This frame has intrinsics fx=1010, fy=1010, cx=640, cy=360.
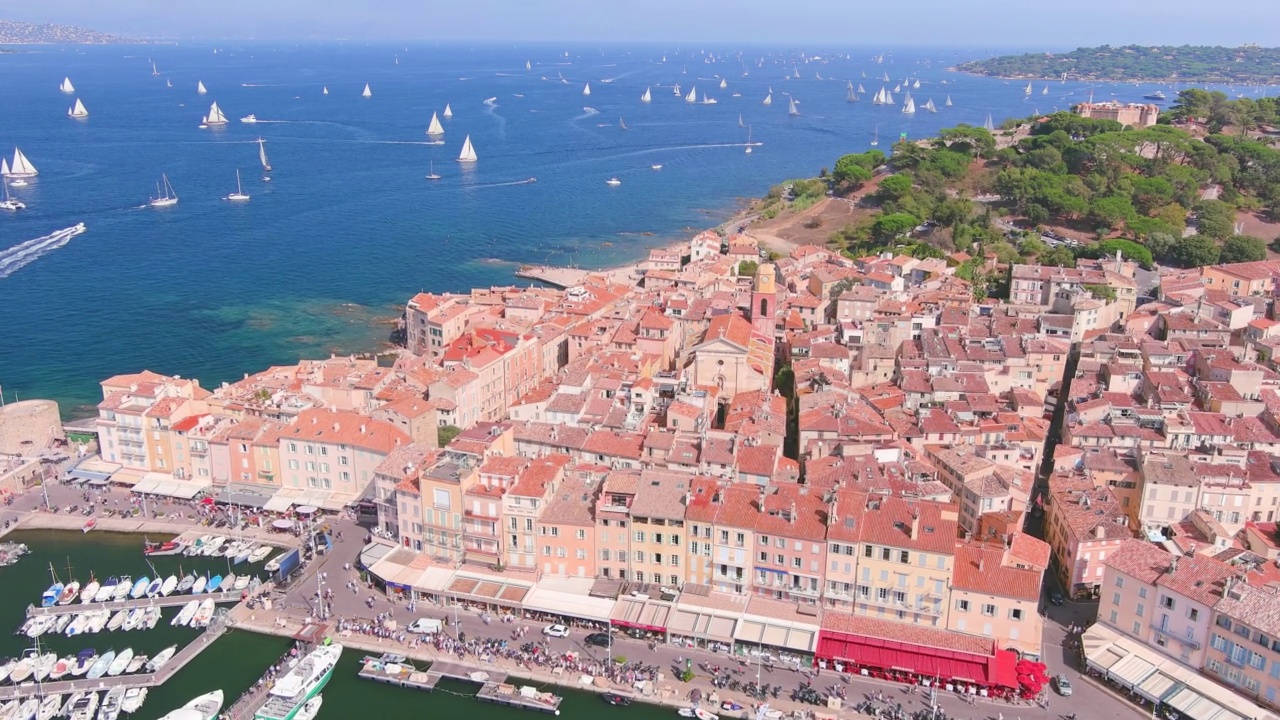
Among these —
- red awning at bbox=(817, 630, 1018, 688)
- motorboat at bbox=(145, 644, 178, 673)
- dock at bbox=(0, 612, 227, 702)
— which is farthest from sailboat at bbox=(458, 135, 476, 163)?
red awning at bbox=(817, 630, 1018, 688)

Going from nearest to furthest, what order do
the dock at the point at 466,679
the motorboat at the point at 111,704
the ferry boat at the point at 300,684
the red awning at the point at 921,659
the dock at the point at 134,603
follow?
the ferry boat at the point at 300,684 < the motorboat at the point at 111,704 < the red awning at the point at 921,659 < the dock at the point at 466,679 < the dock at the point at 134,603

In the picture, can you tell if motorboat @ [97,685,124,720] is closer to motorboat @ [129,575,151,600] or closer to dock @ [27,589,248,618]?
dock @ [27,589,248,618]

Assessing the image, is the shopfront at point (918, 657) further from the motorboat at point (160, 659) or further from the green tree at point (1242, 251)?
the green tree at point (1242, 251)

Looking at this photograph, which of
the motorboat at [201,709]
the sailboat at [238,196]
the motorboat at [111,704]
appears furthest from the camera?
the sailboat at [238,196]

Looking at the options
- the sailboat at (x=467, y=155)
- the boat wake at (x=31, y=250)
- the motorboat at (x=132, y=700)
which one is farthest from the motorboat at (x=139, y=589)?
the sailboat at (x=467, y=155)

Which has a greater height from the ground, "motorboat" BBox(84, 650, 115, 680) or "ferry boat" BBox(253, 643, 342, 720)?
"ferry boat" BBox(253, 643, 342, 720)

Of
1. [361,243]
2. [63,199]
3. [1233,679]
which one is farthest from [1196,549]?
[63,199]
